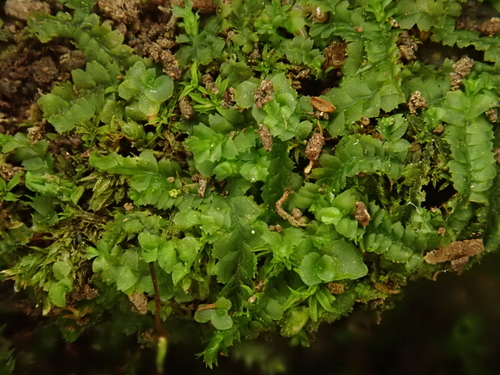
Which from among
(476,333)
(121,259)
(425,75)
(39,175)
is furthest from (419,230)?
(39,175)

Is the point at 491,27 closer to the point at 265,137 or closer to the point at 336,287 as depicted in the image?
the point at 265,137

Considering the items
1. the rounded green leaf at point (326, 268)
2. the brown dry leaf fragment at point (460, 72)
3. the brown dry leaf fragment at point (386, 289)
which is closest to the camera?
the rounded green leaf at point (326, 268)

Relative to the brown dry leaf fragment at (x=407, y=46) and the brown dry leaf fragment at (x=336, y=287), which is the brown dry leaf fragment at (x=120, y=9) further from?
the brown dry leaf fragment at (x=336, y=287)

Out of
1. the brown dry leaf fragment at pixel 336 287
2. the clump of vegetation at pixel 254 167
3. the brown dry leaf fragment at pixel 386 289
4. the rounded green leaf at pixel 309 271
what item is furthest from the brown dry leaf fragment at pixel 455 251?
the rounded green leaf at pixel 309 271

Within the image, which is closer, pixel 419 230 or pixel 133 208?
pixel 419 230

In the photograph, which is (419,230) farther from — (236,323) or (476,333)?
(236,323)

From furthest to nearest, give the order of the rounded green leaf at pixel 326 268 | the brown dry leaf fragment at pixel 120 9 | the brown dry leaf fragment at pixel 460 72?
the brown dry leaf fragment at pixel 120 9 < the brown dry leaf fragment at pixel 460 72 < the rounded green leaf at pixel 326 268

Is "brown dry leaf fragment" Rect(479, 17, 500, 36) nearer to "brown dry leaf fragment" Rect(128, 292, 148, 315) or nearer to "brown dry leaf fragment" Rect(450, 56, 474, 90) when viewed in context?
"brown dry leaf fragment" Rect(450, 56, 474, 90)
